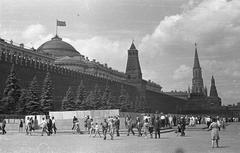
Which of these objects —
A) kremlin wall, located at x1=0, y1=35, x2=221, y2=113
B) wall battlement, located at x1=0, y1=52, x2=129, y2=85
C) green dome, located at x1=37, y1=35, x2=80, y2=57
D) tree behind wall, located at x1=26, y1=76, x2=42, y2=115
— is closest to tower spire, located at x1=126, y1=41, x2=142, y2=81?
kremlin wall, located at x1=0, y1=35, x2=221, y2=113

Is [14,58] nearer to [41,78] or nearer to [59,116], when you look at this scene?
[41,78]

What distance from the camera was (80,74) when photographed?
72.5 metres

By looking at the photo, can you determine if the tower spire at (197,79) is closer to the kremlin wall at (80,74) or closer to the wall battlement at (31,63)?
the kremlin wall at (80,74)

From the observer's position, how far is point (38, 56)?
90.2 metres

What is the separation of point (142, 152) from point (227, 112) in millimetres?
125266

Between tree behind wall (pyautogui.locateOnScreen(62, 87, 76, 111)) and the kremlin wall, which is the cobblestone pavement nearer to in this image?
tree behind wall (pyautogui.locateOnScreen(62, 87, 76, 111))

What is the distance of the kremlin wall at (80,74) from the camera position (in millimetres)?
56700

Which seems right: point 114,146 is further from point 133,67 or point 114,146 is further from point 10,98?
point 133,67

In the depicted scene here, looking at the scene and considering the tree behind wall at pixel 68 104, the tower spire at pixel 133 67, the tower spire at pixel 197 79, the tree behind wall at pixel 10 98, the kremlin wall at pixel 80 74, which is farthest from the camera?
the tower spire at pixel 197 79

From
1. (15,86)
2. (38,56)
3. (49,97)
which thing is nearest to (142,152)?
(15,86)

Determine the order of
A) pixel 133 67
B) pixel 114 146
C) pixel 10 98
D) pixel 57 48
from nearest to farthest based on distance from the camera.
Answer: pixel 114 146 → pixel 10 98 → pixel 57 48 → pixel 133 67

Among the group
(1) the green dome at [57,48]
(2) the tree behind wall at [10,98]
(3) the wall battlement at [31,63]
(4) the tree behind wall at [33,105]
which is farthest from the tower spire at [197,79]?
(2) the tree behind wall at [10,98]

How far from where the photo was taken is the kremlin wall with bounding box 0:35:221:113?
56.7m

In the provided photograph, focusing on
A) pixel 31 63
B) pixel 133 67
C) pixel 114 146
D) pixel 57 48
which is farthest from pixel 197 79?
pixel 114 146
